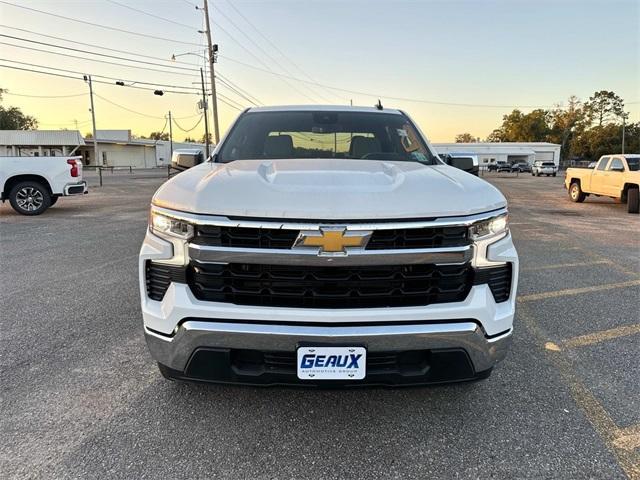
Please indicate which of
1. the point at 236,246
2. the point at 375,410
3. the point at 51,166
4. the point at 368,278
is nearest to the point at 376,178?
the point at 368,278

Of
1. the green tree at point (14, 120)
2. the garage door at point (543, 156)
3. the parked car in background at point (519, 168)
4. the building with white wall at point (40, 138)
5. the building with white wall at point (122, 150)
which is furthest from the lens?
the garage door at point (543, 156)

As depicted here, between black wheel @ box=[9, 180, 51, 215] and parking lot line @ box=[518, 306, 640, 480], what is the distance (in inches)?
462

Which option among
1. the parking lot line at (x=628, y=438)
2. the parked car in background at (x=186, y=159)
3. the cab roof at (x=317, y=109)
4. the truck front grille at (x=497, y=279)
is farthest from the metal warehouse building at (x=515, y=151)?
the truck front grille at (x=497, y=279)

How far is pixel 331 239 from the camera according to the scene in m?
1.97

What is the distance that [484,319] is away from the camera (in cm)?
210

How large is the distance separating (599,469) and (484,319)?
3.00 ft

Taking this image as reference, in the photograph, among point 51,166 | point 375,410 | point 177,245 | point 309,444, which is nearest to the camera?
point 177,245

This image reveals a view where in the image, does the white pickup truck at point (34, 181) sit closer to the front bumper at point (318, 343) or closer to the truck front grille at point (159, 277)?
the truck front grille at point (159, 277)

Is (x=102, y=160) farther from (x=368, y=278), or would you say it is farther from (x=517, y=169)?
(x=368, y=278)

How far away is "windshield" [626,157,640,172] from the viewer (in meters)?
12.5

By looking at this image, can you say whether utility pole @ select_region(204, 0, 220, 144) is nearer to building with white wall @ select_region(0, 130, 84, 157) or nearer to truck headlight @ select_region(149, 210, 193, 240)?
truck headlight @ select_region(149, 210, 193, 240)

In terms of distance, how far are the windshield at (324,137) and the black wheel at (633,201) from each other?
1152 cm

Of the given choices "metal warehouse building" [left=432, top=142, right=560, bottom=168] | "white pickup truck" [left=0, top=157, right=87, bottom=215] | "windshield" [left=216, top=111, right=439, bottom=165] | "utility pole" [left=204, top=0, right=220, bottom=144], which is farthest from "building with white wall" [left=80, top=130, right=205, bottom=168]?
"windshield" [left=216, top=111, right=439, bottom=165]

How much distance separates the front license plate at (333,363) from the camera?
1.99 metres
